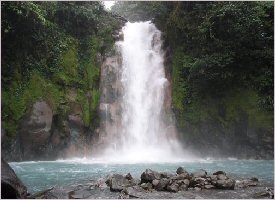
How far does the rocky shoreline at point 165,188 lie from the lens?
9.37 meters

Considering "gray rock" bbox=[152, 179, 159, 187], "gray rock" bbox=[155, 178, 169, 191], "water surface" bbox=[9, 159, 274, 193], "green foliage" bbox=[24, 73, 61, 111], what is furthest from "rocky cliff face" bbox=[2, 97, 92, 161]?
"gray rock" bbox=[155, 178, 169, 191]

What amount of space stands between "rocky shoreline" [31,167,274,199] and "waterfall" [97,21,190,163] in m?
7.74

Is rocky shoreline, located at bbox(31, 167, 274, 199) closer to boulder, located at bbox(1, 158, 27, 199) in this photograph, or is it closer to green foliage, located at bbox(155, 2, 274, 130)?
boulder, located at bbox(1, 158, 27, 199)

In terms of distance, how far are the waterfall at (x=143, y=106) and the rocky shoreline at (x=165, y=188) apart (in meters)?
7.74

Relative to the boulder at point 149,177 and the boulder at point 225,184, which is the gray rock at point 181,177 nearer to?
the boulder at point 149,177

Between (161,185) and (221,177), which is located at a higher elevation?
(221,177)

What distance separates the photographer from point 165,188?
9.92 meters

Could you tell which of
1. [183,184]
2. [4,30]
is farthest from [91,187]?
[4,30]

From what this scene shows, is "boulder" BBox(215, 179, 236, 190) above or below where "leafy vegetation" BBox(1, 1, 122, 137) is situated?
below

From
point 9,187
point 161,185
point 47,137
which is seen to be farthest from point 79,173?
point 47,137

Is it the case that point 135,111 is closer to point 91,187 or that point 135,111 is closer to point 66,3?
point 66,3

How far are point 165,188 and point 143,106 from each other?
11.5 metres

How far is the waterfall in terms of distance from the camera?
1999 centimetres

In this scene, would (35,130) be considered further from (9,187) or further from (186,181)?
(186,181)
